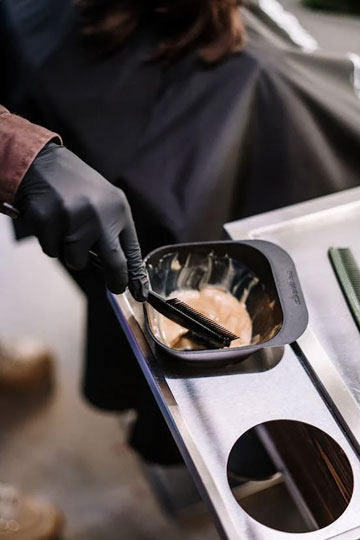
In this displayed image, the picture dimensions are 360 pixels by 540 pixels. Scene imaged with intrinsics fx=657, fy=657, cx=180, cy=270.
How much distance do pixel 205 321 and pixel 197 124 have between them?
57cm

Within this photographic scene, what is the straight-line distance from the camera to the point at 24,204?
3.13 feet

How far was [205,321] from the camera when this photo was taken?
96 centimetres

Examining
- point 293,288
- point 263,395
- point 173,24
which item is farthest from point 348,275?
point 173,24

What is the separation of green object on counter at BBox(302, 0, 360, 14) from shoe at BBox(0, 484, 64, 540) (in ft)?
4.89

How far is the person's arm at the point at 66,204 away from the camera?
3.05ft

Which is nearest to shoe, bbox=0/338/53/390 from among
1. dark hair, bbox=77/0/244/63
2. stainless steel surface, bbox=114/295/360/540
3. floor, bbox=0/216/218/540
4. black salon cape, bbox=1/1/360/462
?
floor, bbox=0/216/218/540

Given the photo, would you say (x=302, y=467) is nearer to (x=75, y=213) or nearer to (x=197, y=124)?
(x=75, y=213)

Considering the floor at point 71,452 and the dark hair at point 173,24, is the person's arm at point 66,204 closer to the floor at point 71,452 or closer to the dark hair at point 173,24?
the dark hair at point 173,24

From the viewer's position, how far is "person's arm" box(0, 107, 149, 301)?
0.93 metres

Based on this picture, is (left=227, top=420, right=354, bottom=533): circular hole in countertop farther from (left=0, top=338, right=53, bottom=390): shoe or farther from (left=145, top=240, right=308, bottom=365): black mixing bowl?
(left=0, top=338, right=53, bottom=390): shoe

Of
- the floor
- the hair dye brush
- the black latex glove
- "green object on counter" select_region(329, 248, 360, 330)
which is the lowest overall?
the floor

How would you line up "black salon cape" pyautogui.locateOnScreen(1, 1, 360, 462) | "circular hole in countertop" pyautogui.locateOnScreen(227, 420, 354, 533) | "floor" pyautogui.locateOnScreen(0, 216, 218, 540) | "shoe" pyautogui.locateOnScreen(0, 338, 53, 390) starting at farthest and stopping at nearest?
"shoe" pyautogui.locateOnScreen(0, 338, 53, 390)
"floor" pyautogui.locateOnScreen(0, 216, 218, 540)
"black salon cape" pyautogui.locateOnScreen(1, 1, 360, 462)
"circular hole in countertop" pyautogui.locateOnScreen(227, 420, 354, 533)

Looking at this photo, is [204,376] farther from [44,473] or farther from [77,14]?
[44,473]

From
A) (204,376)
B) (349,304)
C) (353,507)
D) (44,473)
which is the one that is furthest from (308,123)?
(44,473)
